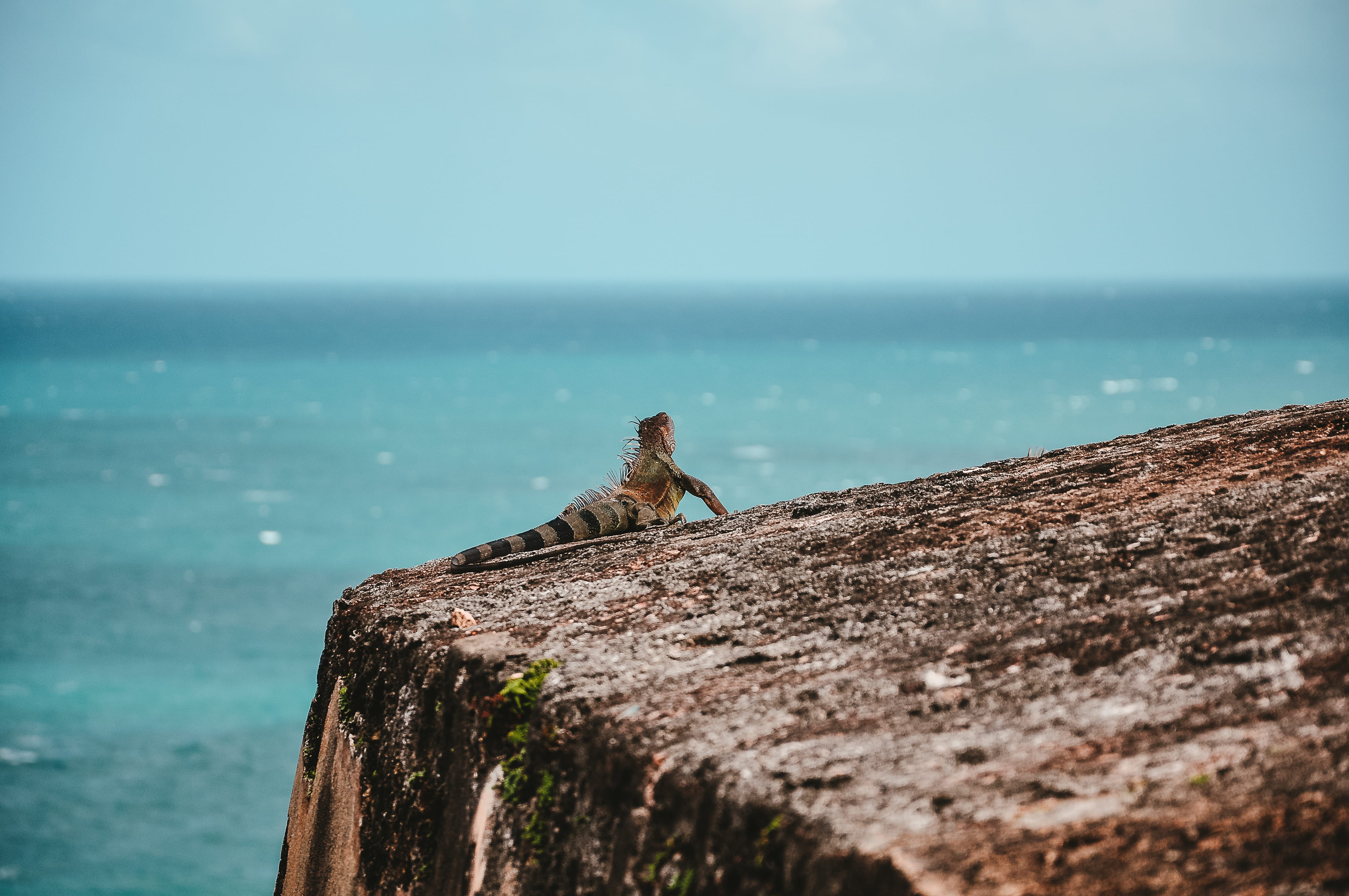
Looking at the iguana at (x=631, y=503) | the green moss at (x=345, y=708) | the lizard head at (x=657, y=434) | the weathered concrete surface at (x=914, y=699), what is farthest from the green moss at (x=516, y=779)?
the lizard head at (x=657, y=434)

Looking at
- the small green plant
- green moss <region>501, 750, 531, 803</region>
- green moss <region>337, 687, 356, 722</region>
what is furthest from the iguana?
the small green plant

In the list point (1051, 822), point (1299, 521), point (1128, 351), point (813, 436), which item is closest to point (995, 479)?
point (1299, 521)

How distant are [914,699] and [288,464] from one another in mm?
74787

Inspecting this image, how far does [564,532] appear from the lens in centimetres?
741

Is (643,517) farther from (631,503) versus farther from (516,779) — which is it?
(516,779)

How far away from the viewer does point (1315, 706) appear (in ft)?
7.86

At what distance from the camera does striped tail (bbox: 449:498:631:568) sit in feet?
19.1

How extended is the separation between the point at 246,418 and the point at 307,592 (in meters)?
48.8

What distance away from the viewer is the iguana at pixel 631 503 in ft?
21.4

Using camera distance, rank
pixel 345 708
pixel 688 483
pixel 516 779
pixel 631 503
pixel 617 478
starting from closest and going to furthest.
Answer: pixel 516 779 < pixel 345 708 < pixel 631 503 < pixel 617 478 < pixel 688 483

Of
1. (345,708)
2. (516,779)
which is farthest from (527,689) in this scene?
(345,708)

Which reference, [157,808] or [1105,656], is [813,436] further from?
[1105,656]

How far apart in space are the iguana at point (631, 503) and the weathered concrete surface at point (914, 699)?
1.42m

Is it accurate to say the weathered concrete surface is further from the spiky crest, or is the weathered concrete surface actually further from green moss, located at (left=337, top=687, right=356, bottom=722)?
the spiky crest
